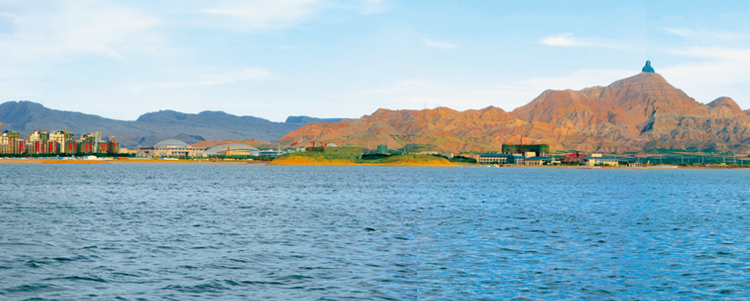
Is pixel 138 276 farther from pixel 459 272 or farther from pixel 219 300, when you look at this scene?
pixel 459 272

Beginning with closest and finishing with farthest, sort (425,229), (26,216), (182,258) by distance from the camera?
(182,258), (425,229), (26,216)

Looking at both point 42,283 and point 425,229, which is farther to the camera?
point 425,229

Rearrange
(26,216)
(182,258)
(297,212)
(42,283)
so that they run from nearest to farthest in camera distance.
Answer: (42,283) < (182,258) < (26,216) < (297,212)

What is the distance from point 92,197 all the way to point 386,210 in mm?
48356

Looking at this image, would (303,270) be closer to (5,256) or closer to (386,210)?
(5,256)

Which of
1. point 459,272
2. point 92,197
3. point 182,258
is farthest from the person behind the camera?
point 92,197

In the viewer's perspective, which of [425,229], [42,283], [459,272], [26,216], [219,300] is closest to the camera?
[219,300]

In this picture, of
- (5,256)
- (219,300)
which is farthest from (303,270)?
(5,256)

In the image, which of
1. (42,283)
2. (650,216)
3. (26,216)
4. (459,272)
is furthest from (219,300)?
(650,216)

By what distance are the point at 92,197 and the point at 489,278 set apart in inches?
3007

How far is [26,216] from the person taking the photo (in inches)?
2347

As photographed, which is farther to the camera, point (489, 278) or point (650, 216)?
point (650, 216)

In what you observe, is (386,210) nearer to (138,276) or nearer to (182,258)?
(182,258)

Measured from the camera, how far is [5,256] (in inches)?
1420
